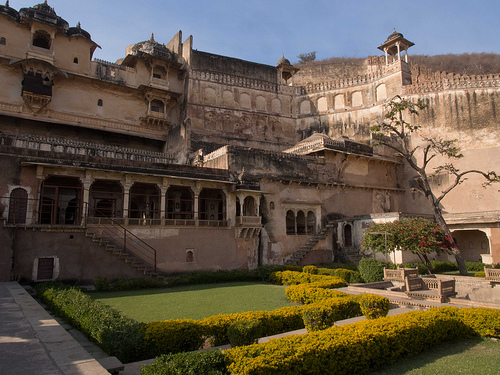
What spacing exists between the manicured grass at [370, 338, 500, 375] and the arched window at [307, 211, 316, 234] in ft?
57.5

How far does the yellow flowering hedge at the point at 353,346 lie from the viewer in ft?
17.2

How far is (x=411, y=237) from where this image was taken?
1686cm

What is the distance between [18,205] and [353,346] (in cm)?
1472

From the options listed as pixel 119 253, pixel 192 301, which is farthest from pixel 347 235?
pixel 192 301

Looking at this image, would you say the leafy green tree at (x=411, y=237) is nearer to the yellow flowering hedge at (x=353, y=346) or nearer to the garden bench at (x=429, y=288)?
the garden bench at (x=429, y=288)

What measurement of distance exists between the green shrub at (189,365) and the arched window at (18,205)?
1291 centimetres

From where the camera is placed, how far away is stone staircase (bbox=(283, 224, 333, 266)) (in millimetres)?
22381

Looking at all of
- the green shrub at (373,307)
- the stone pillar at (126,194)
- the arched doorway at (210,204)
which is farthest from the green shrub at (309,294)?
the arched doorway at (210,204)

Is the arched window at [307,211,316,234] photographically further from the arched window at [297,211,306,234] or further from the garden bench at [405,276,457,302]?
the garden bench at [405,276,457,302]

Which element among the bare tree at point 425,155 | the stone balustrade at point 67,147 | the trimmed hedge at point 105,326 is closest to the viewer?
the trimmed hedge at point 105,326

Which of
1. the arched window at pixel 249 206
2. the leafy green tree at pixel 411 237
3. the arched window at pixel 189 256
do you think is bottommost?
the arched window at pixel 189 256

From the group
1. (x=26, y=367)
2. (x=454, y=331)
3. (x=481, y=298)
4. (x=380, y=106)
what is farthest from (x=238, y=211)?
(x=380, y=106)

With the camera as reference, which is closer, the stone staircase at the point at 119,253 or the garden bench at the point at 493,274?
the garden bench at the point at 493,274

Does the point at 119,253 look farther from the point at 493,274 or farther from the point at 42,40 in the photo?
the point at 42,40
